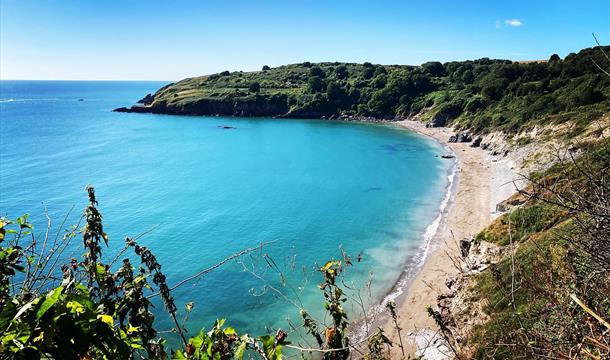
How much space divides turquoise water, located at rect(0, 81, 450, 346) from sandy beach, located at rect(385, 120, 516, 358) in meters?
2.12

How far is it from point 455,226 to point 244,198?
80.6 feet

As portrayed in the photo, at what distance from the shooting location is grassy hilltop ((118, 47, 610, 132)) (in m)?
60.6

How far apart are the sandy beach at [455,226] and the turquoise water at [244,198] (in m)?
2.12

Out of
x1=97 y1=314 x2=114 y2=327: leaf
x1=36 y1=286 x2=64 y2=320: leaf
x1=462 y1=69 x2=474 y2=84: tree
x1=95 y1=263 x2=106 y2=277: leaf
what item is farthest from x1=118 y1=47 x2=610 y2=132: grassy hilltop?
x1=36 y1=286 x2=64 y2=320: leaf

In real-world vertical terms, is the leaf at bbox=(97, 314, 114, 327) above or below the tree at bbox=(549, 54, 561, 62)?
below

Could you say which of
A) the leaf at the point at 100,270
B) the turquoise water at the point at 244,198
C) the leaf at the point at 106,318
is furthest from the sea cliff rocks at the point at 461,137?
the leaf at the point at 106,318

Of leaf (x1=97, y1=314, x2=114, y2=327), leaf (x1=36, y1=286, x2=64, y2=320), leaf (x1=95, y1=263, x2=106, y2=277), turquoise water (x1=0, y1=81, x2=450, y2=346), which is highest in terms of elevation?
leaf (x1=36, y1=286, x2=64, y2=320)

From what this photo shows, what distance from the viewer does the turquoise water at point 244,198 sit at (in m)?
28.0

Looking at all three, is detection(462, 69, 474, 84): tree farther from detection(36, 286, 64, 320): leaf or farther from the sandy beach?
detection(36, 286, 64, 320): leaf

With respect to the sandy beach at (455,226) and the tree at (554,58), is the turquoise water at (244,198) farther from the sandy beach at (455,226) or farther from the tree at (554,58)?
the tree at (554,58)

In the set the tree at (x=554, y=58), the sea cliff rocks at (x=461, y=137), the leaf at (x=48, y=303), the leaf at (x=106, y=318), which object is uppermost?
the tree at (x=554, y=58)

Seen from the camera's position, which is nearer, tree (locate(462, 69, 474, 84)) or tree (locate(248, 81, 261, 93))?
tree (locate(462, 69, 474, 84))

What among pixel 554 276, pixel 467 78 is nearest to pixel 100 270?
pixel 554 276

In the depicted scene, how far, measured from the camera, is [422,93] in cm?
11294
